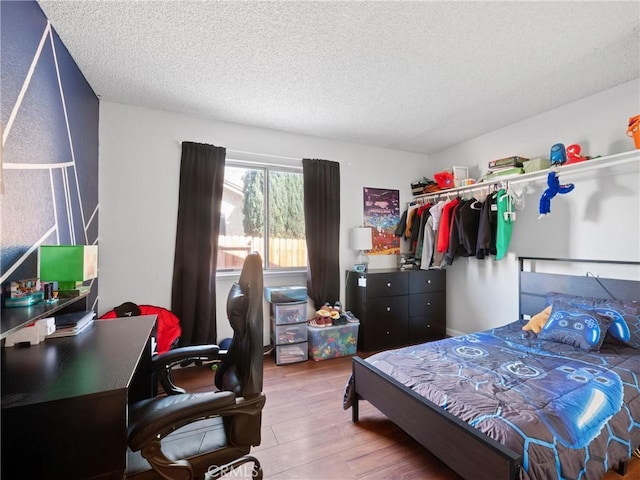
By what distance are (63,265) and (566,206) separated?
387 cm

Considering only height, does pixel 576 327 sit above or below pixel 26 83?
below

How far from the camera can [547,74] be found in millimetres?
2203

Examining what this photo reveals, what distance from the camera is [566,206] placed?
8.79 ft

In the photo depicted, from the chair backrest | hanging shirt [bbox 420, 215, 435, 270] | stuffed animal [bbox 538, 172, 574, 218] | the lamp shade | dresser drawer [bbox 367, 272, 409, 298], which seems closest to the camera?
the chair backrest

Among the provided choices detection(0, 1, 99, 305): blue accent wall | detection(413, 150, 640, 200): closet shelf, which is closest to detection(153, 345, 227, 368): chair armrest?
detection(0, 1, 99, 305): blue accent wall

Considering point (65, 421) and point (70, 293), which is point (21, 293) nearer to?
point (70, 293)

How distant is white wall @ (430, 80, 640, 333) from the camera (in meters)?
2.33

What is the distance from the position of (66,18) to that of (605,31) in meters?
3.29

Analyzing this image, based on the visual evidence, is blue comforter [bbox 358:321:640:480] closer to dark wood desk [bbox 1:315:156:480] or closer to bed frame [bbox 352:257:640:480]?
bed frame [bbox 352:257:640:480]

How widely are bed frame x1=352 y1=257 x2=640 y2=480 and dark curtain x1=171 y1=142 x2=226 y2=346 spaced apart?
1664 mm

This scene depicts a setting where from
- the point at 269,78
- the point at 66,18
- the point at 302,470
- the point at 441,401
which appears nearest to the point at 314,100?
the point at 269,78

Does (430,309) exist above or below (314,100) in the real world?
below

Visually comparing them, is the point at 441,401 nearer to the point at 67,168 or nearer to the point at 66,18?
the point at 67,168

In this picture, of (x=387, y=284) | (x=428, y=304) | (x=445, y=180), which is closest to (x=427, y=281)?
(x=428, y=304)
